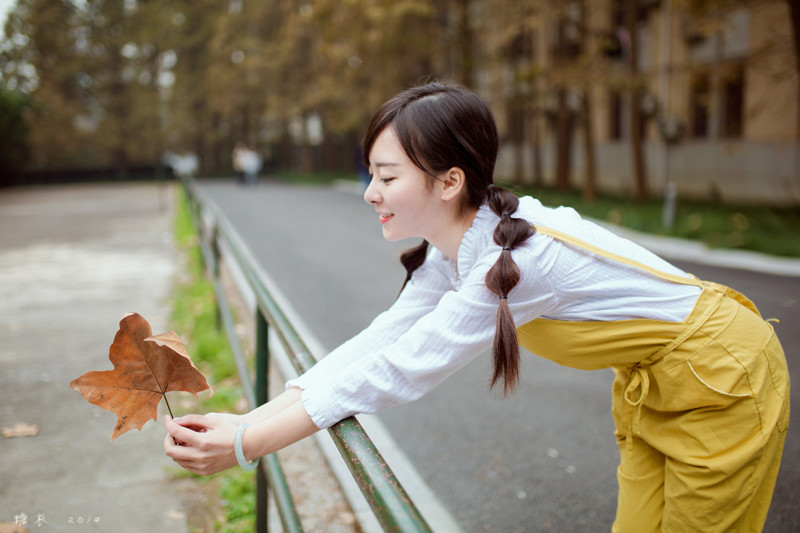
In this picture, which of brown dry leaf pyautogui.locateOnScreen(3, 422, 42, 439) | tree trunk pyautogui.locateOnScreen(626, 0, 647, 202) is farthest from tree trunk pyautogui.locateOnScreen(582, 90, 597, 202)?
brown dry leaf pyautogui.locateOnScreen(3, 422, 42, 439)

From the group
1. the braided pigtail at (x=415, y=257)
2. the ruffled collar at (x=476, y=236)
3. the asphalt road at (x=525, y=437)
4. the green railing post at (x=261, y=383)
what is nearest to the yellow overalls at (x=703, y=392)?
the ruffled collar at (x=476, y=236)

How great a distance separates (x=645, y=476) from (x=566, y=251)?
0.75 meters

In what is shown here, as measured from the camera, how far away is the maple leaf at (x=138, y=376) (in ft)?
4.63

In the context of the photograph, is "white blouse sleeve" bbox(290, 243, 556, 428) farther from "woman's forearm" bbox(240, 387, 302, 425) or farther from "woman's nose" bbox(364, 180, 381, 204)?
"woman's nose" bbox(364, 180, 381, 204)

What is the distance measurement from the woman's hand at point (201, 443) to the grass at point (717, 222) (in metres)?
8.98

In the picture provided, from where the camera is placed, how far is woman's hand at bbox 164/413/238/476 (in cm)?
143

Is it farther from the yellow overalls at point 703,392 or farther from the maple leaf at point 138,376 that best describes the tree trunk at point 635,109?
the maple leaf at point 138,376

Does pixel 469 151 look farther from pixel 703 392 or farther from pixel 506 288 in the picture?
pixel 703 392

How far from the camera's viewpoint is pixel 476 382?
4961mm

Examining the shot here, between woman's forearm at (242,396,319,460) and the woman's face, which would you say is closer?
woman's forearm at (242,396,319,460)

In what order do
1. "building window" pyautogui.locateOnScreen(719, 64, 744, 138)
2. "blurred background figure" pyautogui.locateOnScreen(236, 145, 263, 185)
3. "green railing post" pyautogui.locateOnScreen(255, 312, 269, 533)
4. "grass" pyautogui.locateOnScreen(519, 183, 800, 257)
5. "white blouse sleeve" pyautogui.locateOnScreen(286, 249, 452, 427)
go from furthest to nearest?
"blurred background figure" pyautogui.locateOnScreen(236, 145, 263, 185) → "building window" pyautogui.locateOnScreen(719, 64, 744, 138) → "grass" pyautogui.locateOnScreen(519, 183, 800, 257) → "green railing post" pyautogui.locateOnScreen(255, 312, 269, 533) → "white blouse sleeve" pyautogui.locateOnScreen(286, 249, 452, 427)

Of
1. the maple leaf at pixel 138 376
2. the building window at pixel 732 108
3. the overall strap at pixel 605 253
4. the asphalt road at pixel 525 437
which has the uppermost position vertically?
the overall strap at pixel 605 253

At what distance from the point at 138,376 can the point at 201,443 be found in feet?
0.65

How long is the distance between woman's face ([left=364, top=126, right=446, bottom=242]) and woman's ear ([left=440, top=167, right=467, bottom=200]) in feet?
0.06
